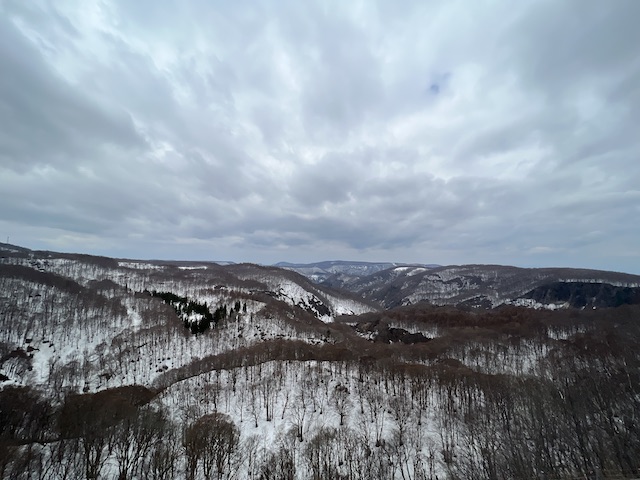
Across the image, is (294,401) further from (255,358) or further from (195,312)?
(195,312)

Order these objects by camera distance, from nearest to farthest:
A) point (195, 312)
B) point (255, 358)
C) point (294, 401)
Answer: point (294, 401)
point (255, 358)
point (195, 312)

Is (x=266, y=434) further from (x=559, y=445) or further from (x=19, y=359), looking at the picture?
(x=19, y=359)

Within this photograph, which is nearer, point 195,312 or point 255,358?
point 255,358

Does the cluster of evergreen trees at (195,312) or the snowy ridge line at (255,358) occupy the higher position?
the cluster of evergreen trees at (195,312)

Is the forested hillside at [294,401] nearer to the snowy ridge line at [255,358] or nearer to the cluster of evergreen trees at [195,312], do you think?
the snowy ridge line at [255,358]

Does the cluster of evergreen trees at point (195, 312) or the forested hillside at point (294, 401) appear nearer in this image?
the forested hillside at point (294, 401)

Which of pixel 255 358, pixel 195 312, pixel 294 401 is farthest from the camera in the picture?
pixel 195 312

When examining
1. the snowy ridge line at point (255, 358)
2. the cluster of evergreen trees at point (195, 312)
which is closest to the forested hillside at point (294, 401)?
the snowy ridge line at point (255, 358)

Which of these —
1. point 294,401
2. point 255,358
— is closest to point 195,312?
point 255,358

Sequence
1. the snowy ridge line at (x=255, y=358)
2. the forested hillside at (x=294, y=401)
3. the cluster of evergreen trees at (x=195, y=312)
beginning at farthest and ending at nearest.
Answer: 1. the cluster of evergreen trees at (x=195, y=312)
2. the snowy ridge line at (x=255, y=358)
3. the forested hillside at (x=294, y=401)

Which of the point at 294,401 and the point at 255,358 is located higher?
the point at 255,358

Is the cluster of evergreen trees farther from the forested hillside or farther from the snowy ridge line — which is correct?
the snowy ridge line

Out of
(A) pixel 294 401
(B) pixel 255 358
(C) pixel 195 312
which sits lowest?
(A) pixel 294 401
